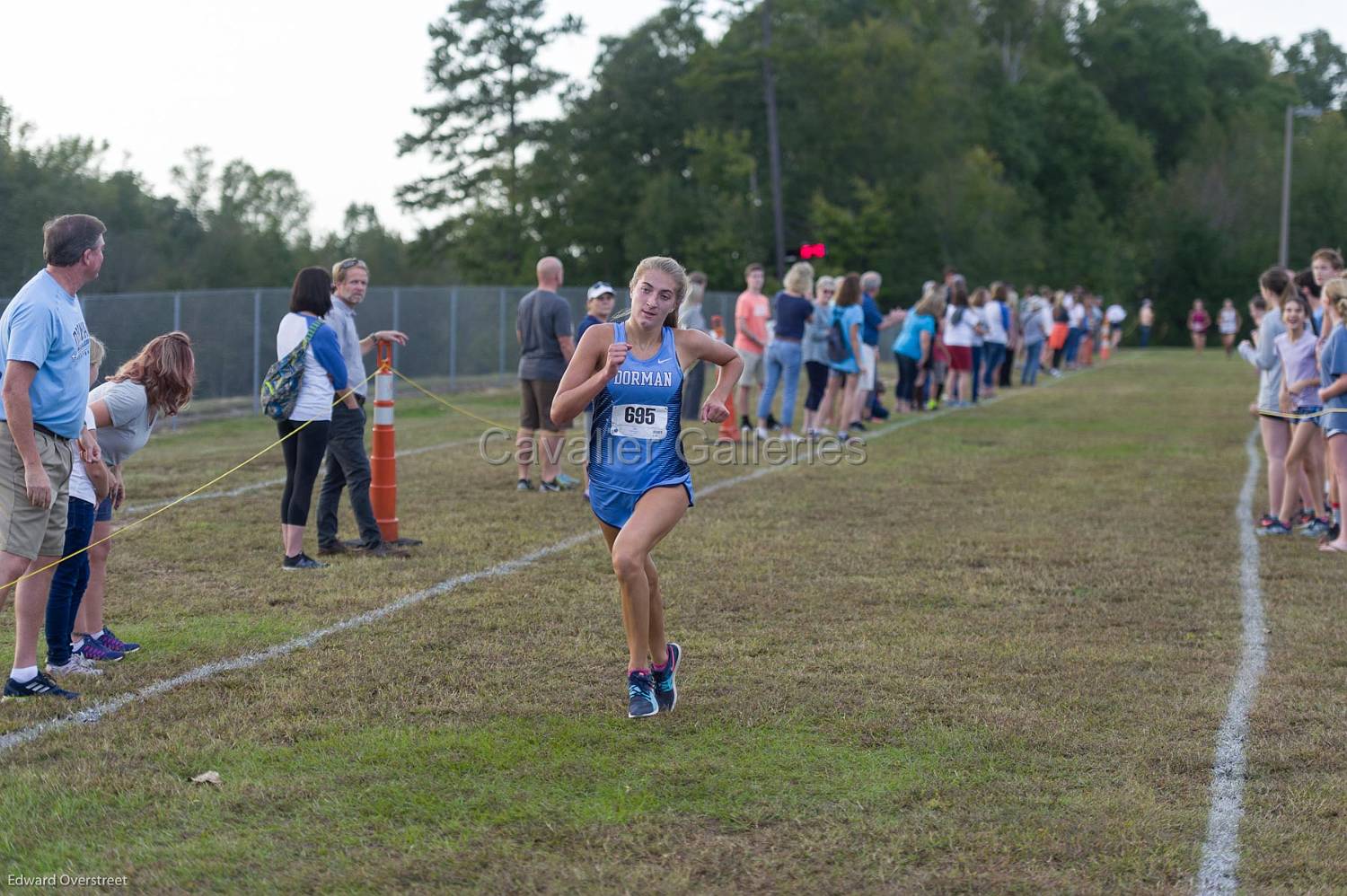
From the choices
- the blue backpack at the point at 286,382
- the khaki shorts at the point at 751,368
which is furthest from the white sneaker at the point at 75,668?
the khaki shorts at the point at 751,368

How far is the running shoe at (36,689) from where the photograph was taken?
5.78 m

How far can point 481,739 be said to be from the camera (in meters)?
5.41

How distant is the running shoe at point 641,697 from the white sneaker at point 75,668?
2.39m

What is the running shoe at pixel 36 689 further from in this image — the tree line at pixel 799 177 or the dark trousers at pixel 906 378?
the tree line at pixel 799 177

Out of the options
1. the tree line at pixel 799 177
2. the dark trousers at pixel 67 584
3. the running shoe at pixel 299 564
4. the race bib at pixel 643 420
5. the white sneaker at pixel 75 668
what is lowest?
the white sneaker at pixel 75 668

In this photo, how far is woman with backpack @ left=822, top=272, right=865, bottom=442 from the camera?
16844mm

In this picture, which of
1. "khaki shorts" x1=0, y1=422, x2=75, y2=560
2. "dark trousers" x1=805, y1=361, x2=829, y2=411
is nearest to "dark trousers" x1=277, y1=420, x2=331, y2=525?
"khaki shorts" x1=0, y1=422, x2=75, y2=560

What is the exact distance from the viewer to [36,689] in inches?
229

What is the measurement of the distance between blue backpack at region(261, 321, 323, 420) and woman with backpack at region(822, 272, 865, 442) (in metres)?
9.11

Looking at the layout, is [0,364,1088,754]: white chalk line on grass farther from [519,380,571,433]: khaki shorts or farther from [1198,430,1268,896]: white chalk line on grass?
[1198,430,1268,896]: white chalk line on grass

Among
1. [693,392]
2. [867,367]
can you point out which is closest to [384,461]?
[867,367]

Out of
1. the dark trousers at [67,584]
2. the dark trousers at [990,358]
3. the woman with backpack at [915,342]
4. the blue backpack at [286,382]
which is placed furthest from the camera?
the dark trousers at [990,358]

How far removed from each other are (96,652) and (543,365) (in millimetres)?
6242

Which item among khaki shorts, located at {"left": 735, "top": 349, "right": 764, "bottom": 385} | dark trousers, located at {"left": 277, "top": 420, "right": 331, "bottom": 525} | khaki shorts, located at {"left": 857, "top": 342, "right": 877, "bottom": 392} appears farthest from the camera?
khaki shorts, located at {"left": 857, "top": 342, "right": 877, "bottom": 392}
